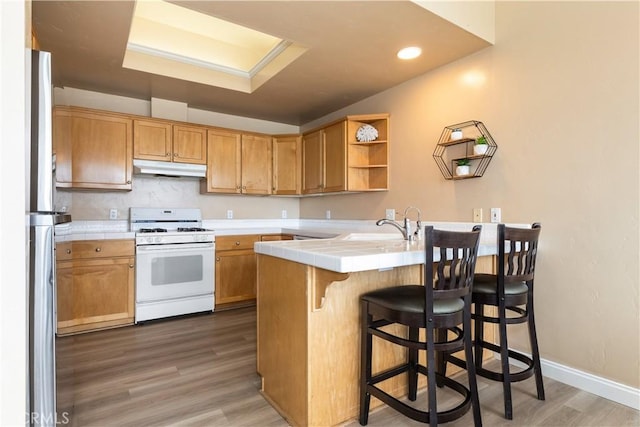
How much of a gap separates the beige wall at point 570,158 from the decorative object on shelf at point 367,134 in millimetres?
875

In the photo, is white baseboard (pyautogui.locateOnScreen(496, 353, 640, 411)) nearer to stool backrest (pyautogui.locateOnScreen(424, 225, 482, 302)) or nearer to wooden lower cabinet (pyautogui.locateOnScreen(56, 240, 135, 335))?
stool backrest (pyautogui.locateOnScreen(424, 225, 482, 302))

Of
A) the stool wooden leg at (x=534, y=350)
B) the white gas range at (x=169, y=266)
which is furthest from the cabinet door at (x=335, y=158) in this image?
the stool wooden leg at (x=534, y=350)

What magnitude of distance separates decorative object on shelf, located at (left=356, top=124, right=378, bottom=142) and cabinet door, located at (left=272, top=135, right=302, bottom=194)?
1062 millimetres

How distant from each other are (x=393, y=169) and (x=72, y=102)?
10.9 feet

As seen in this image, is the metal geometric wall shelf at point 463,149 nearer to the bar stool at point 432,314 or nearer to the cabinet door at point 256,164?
the bar stool at point 432,314

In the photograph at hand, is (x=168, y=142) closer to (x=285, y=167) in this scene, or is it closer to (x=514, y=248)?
(x=285, y=167)

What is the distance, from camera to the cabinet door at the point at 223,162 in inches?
153

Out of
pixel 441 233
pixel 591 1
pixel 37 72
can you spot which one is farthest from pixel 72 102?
pixel 591 1

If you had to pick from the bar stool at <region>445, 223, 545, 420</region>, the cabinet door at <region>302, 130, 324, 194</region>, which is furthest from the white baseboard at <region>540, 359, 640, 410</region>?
the cabinet door at <region>302, 130, 324, 194</region>

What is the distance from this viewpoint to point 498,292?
1.81 m

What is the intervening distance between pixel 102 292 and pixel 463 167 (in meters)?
3.36

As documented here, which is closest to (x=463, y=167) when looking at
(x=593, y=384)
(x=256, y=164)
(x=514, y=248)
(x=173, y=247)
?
(x=514, y=248)
